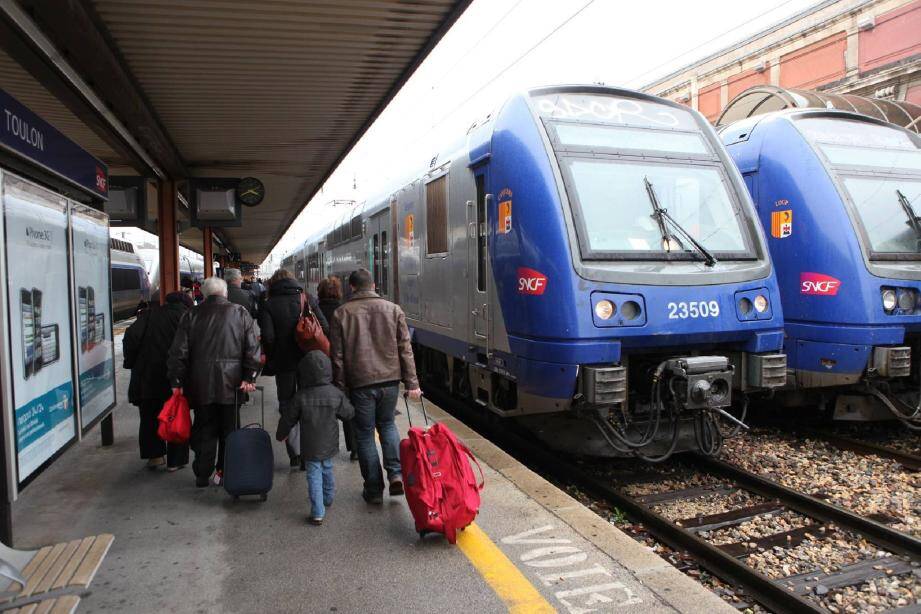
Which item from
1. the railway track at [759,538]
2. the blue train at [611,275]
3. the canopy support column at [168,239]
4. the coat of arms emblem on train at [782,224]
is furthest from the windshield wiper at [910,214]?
the canopy support column at [168,239]

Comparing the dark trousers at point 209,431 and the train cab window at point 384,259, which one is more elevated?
the train cab window at point 384,259

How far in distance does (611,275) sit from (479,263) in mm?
1415

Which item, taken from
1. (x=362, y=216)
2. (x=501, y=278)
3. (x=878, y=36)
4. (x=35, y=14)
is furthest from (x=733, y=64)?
(x=35, y=14)

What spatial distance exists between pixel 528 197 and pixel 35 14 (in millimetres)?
3425

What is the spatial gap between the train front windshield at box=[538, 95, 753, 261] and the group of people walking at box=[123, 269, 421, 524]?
168 cm

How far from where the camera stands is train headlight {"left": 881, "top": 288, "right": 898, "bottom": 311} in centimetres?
627

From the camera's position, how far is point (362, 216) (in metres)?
11.2

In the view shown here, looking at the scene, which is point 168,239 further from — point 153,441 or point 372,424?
point 372,424

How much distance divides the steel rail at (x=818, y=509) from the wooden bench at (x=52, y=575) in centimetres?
457

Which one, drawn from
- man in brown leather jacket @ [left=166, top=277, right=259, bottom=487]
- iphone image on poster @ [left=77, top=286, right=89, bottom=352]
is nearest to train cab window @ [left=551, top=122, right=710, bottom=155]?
man in brown leather jacket @ [left=166, top=277, right=259, bottom=487]

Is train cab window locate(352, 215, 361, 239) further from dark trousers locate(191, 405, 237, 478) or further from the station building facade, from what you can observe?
the station building facade

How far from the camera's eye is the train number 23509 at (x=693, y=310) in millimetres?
5016

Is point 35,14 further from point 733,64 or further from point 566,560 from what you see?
point 733,64

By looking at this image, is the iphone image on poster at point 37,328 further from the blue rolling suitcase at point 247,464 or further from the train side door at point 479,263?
the train side door at point 479,263
